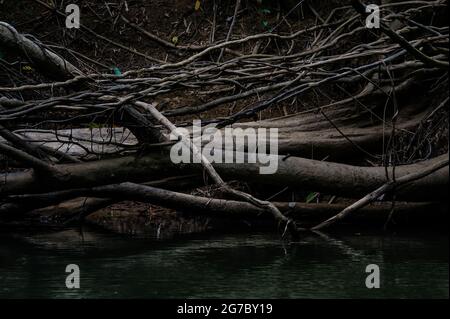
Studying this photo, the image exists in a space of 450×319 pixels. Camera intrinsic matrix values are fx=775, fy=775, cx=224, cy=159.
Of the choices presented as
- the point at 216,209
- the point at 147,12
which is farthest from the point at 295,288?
the point at 147,12

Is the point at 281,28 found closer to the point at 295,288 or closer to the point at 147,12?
the point at 147,12

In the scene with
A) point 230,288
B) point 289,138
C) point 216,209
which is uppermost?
point 289,138

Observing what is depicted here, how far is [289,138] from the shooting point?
7020mm

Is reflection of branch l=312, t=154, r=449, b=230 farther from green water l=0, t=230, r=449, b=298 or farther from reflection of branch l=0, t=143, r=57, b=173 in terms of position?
reflection of branch l=0, t=143, r=57, b=173

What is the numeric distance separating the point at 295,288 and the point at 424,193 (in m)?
2.08

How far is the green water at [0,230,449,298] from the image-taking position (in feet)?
14.5

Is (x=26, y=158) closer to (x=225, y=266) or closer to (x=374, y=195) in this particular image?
(x=225, y=266)
